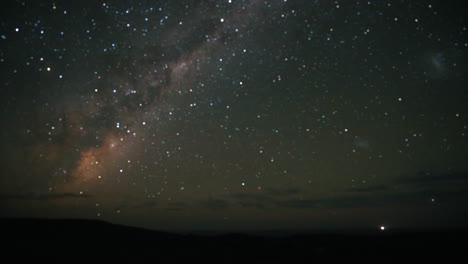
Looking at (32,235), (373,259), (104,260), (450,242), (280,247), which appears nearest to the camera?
(104,260)

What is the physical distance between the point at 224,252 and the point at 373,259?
625 centimetres

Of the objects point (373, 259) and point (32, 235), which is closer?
point (373, 259)

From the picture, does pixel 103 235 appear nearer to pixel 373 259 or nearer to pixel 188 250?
pixel 188 250

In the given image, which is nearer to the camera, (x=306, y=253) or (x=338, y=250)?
(x=306, y=253)

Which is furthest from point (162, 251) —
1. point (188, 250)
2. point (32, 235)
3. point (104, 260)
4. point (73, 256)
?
point (32, 235)

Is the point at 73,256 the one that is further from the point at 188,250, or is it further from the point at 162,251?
the point at 188,250

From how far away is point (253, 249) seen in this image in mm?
13789

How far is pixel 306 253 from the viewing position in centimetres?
1287

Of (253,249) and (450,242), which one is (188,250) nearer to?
(253,249)

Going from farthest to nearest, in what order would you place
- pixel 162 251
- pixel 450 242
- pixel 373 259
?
pixel 450 242 → pixel 162 251 → pixel 373 259

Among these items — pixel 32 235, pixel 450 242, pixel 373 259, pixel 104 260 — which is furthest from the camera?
pixel 450 242

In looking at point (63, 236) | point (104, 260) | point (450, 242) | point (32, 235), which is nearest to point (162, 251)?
point (104, 260)

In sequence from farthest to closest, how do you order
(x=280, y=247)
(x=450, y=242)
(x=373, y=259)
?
(x=450, y=242), (x=280, y=247), (x=373, y=259)

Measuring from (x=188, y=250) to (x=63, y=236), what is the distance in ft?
20.2
